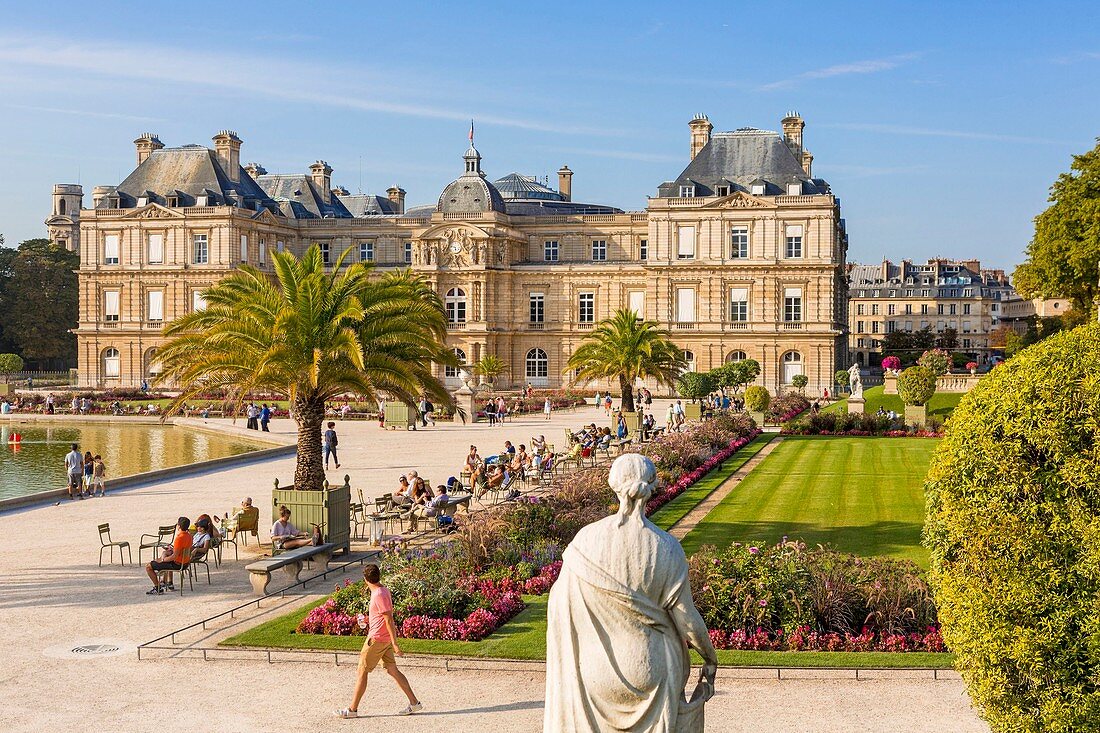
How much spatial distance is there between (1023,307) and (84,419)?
101 metres

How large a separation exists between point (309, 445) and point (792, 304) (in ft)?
160

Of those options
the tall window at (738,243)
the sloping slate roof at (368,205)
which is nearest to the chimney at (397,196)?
the sloping slate roof at (368,205)

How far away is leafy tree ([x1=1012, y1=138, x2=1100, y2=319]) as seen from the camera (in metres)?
47.9

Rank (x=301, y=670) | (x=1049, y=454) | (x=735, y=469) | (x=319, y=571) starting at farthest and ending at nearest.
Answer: (x=735, y=469) → (x=319, y=571) → (x=301, y=670) → (x=1049, y=454)

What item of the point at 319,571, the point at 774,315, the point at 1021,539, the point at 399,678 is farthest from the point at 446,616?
the point at 774,315

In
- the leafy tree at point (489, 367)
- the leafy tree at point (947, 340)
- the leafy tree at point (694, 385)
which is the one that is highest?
the leafy tree at point (947, 340)

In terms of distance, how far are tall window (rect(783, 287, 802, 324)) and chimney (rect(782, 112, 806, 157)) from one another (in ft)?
39.0

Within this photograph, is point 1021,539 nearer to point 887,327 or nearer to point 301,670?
point 301,670

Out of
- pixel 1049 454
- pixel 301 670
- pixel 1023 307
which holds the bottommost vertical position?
pixel 301 670

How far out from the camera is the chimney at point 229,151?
74.3 meters

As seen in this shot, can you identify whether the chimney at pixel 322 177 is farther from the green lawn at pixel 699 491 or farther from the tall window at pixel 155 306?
the green lawn at pixel 699 491

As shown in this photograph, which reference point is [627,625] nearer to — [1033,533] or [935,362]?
[1033,533]

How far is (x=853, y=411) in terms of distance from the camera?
46344 mm

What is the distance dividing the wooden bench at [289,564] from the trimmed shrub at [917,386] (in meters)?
29.5
